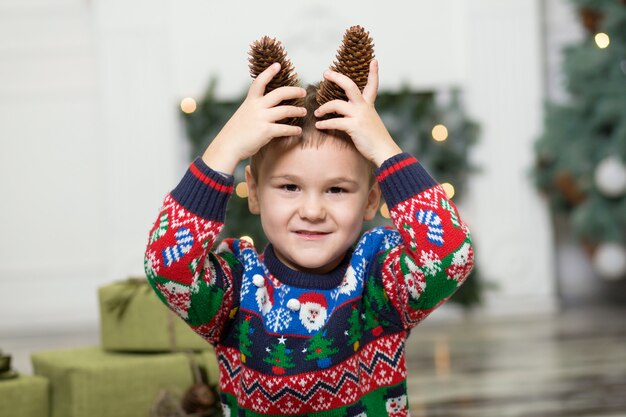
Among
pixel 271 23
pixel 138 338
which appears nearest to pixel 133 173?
pixel 271 23

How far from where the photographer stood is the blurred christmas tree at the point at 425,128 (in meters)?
4.91

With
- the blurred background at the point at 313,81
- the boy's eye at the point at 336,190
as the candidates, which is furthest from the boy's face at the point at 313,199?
the blurred background at the point at 313,81

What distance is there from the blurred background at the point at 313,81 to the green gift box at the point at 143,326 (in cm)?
219

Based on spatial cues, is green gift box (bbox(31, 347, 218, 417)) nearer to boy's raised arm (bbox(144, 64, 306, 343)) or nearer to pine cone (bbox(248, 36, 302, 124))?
boy's raised arm (bbox(144, 64, 306, 343))

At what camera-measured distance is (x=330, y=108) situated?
4.06 feet

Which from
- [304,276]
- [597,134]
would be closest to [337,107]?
[304,276]

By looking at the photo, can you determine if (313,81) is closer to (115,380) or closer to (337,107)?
(115,380)

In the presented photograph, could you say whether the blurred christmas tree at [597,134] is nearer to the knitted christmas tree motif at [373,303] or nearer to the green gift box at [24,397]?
the green gift box at [24,397]

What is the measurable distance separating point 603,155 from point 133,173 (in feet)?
7.80

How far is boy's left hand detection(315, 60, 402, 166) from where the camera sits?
4.04 ft

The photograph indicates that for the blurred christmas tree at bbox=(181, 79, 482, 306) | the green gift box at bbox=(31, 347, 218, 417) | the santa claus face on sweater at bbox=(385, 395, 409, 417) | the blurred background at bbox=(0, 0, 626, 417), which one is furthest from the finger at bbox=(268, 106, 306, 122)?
the blurred christmas tree at bbox=(181, 79, 482, 306)

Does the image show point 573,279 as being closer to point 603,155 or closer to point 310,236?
point 603,155

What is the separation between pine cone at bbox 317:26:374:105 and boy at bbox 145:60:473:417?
0.7 inches

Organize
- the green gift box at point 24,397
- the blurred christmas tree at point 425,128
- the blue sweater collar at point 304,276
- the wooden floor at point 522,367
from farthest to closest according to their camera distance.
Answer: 1. the blurred christmas tree at point 425,128
2. the wooden floor at point 522,367
3. the green gift box at point 24,397
4. the blue sweater collar at point 304,276
